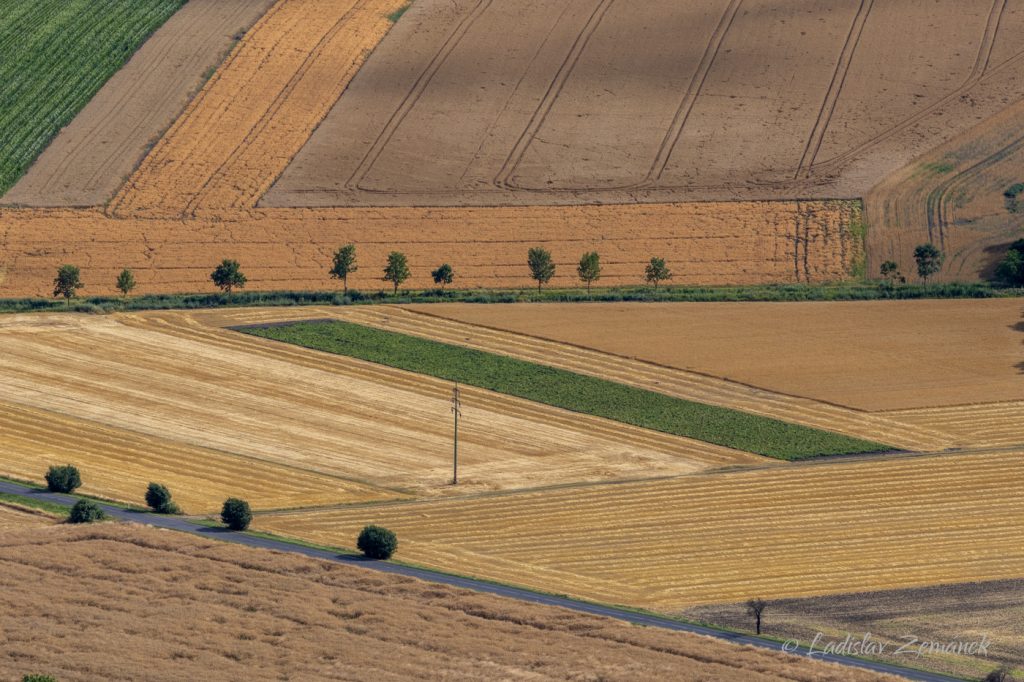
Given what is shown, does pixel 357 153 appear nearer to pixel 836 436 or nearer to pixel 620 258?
pixel 620 258

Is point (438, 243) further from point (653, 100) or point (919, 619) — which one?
point (919, 619)

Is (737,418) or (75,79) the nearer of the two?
(737,418)

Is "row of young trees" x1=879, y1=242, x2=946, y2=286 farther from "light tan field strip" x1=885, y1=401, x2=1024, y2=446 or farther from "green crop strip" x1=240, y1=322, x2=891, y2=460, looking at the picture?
"green crop strip" x1=240, y1=322, x2=891, y2=460

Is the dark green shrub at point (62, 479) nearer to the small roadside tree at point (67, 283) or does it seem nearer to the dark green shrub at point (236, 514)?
the dark green shrub at point (236, 514)

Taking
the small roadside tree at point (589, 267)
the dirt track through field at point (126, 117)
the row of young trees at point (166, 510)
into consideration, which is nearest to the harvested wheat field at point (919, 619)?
the row of young trees at point (166, 510)

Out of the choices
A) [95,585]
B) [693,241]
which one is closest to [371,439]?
[95,585]

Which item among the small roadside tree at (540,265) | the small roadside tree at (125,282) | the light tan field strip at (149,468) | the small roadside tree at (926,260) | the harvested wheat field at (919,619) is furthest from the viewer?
the small roadside tree at (926,260)

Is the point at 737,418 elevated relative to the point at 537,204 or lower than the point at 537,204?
lower
